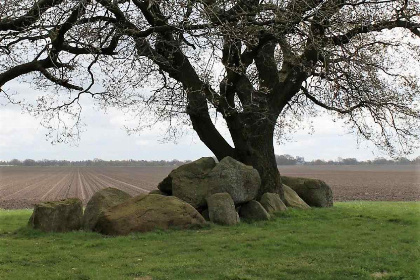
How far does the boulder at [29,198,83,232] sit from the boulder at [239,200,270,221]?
6099 millimetres

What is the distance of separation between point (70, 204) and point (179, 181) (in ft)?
13.8

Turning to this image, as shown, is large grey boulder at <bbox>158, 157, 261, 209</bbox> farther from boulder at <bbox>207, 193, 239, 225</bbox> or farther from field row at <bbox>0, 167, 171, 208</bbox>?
field row at <bbox>0, 167, 171, 208</bbox>

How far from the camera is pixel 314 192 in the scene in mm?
22281

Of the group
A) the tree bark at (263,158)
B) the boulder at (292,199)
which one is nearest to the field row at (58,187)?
the tree bark at (263,158)

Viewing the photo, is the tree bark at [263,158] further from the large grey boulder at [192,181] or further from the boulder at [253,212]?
the boulder at [253,212]

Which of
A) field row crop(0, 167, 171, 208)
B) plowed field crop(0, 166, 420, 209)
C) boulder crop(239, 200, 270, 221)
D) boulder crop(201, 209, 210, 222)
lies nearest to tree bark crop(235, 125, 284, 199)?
boulder crop(239, 200, 270, 221)

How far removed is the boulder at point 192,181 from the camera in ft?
58.4

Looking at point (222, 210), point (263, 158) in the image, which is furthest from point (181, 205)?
point (263, 158)

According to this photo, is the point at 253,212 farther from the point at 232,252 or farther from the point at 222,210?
the point at 232,252

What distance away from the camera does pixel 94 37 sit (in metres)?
13.6

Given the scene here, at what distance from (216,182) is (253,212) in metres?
1.80

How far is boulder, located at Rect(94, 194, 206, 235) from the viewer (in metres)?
15.1

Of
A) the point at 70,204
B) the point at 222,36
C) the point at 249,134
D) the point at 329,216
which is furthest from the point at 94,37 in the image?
the point at 329,216

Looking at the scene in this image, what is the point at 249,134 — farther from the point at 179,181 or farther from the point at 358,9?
the point at 358,9
